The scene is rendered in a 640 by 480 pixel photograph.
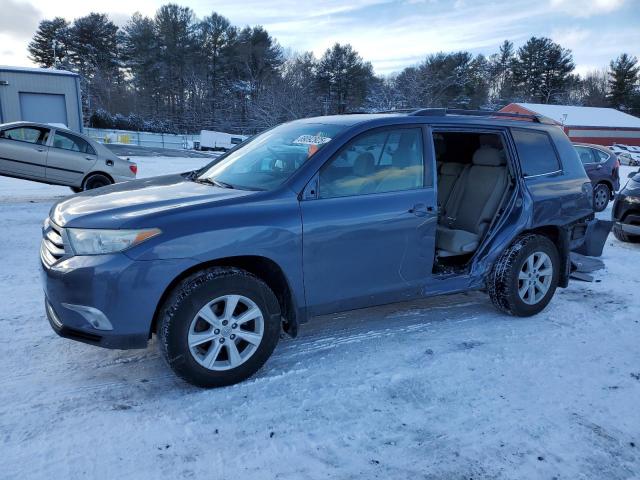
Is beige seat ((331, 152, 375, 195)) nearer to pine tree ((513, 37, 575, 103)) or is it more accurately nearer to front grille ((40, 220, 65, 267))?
front grille ((40, 220, 65, 267))

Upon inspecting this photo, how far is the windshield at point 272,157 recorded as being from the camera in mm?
3656

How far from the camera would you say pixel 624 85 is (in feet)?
238

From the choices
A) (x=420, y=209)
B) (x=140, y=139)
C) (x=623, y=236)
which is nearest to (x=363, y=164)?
(x=420, y=209)

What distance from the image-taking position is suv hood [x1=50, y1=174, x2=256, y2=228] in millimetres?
3055

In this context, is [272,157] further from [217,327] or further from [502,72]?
[502,72]

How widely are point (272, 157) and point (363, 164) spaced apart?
715 mm

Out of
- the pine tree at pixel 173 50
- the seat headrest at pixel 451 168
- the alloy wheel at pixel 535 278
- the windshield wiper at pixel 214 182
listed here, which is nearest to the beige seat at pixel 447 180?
the seat headrest at pixel 451 168

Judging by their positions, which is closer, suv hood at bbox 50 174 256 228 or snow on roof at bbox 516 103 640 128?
suv hood at bbox 50 174 256 228

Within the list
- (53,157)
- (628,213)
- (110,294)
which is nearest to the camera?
(110,294)

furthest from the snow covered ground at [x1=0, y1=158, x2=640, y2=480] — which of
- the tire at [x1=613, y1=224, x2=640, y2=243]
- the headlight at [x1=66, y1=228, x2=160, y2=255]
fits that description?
the tire at [x1=613, y1=224, x2=640, y2=243]

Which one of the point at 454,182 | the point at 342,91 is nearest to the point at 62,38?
the point at 342,91

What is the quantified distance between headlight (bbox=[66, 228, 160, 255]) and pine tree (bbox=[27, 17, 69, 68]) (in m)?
61.6

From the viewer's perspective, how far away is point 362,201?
365 centimetres

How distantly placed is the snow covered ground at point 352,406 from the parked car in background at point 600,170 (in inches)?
377
